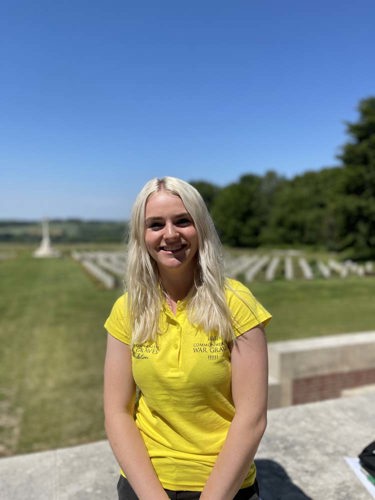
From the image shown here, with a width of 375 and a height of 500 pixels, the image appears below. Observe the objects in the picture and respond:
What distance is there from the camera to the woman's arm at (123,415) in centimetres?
166

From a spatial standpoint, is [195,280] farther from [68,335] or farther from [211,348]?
[68,335]

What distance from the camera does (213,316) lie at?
161 centimetres

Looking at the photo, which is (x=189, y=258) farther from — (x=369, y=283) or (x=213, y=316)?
(x=369, y=283)

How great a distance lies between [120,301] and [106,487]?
126 cm

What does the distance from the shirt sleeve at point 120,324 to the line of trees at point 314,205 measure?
28207mm

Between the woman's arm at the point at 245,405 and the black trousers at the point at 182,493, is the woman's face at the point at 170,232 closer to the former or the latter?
the woman's arm at the point at 245,405

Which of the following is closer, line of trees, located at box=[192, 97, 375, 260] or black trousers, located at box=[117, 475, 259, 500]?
black trousers, located at box=[117, 475, 259, 500]

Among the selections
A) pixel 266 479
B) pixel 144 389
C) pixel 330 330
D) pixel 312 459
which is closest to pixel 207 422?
pixel 144 389

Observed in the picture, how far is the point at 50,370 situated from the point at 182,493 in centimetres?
624

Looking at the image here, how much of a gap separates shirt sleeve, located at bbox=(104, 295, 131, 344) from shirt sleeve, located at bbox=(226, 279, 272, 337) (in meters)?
0.44

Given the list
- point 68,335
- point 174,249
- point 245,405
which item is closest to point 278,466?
point 245,405

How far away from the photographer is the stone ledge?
2.32 meters

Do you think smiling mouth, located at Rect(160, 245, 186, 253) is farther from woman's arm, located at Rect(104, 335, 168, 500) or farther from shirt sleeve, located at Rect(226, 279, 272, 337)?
woman's arm, located at Rect(104, 335, 168, 500)

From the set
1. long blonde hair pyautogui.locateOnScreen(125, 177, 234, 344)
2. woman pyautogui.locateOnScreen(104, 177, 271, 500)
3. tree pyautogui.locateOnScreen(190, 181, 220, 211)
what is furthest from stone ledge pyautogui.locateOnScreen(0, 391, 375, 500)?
tree pyautogui.locateOnScreen(190, 181, 220, 211)
